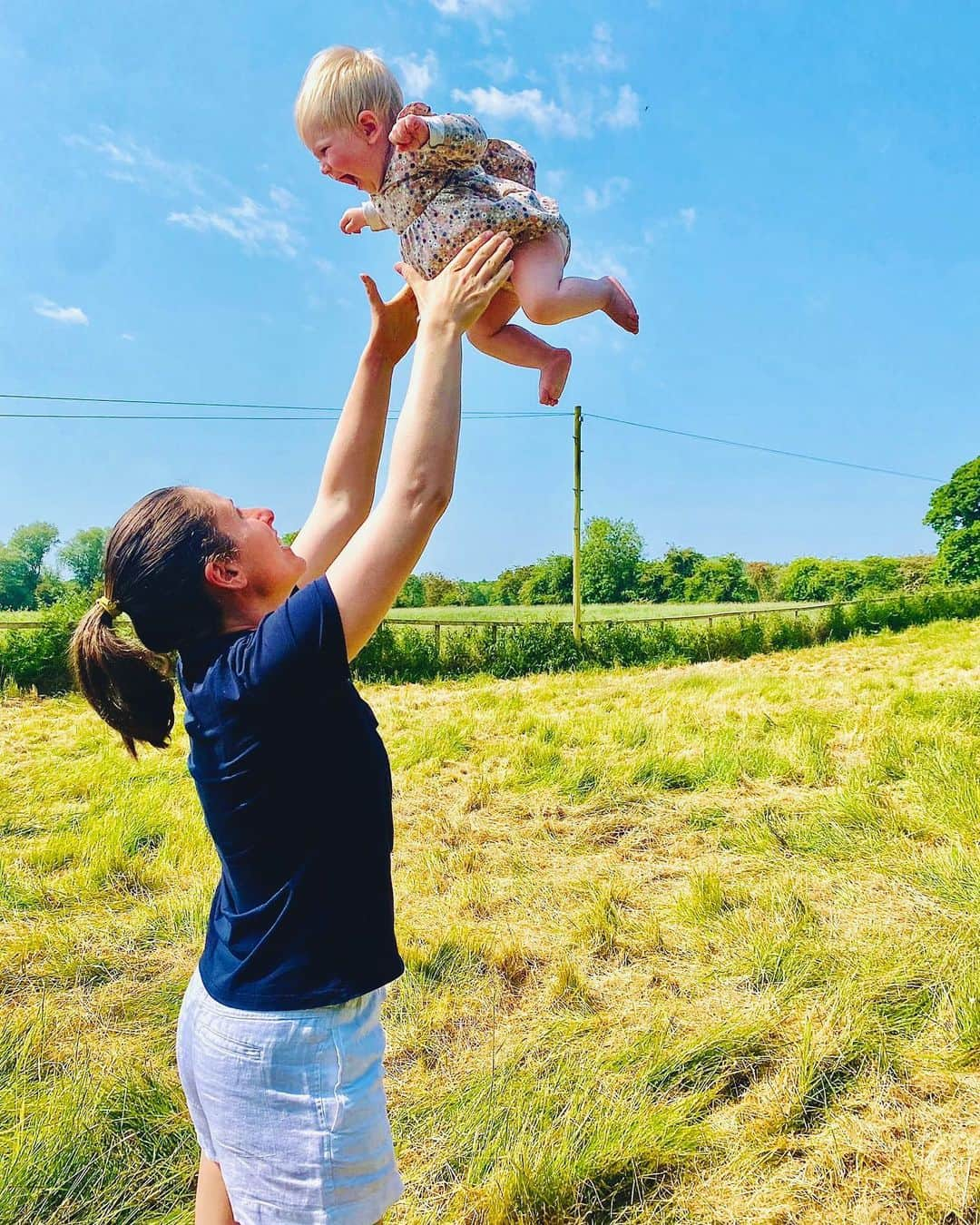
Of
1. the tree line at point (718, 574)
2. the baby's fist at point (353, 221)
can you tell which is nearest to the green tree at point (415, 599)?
the tree line at point (718, 574)

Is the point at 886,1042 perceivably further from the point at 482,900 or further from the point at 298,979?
the point at 298,979

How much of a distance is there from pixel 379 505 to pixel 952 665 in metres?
13.6

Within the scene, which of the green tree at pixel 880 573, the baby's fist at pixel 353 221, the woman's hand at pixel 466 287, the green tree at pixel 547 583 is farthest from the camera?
the green tree at pixel 880 573

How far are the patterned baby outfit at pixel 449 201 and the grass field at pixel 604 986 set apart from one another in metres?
2.38

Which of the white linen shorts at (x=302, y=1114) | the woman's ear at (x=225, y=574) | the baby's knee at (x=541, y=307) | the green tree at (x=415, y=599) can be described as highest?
the green tree at (x=415, y=599)

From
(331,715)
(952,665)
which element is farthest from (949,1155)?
(952,665)

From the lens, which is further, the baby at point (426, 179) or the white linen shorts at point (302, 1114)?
the baby at point (426, 179)

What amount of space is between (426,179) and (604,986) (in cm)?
316

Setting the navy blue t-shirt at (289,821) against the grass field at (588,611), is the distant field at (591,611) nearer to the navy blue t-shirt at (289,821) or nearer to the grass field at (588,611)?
the grass field at (588,611)

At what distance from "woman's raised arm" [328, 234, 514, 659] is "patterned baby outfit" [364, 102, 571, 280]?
291mm

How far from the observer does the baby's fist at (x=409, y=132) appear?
137 centimetres

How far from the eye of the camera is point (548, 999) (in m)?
3.27

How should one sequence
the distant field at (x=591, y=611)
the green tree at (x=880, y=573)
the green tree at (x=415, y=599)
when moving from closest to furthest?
the distant field at (x=591, y=611) → the green tree at (x=415, y=599) → the green tree at (x=880, y=573)

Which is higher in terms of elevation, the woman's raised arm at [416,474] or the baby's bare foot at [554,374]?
the baby's bare foot at [554,374]
